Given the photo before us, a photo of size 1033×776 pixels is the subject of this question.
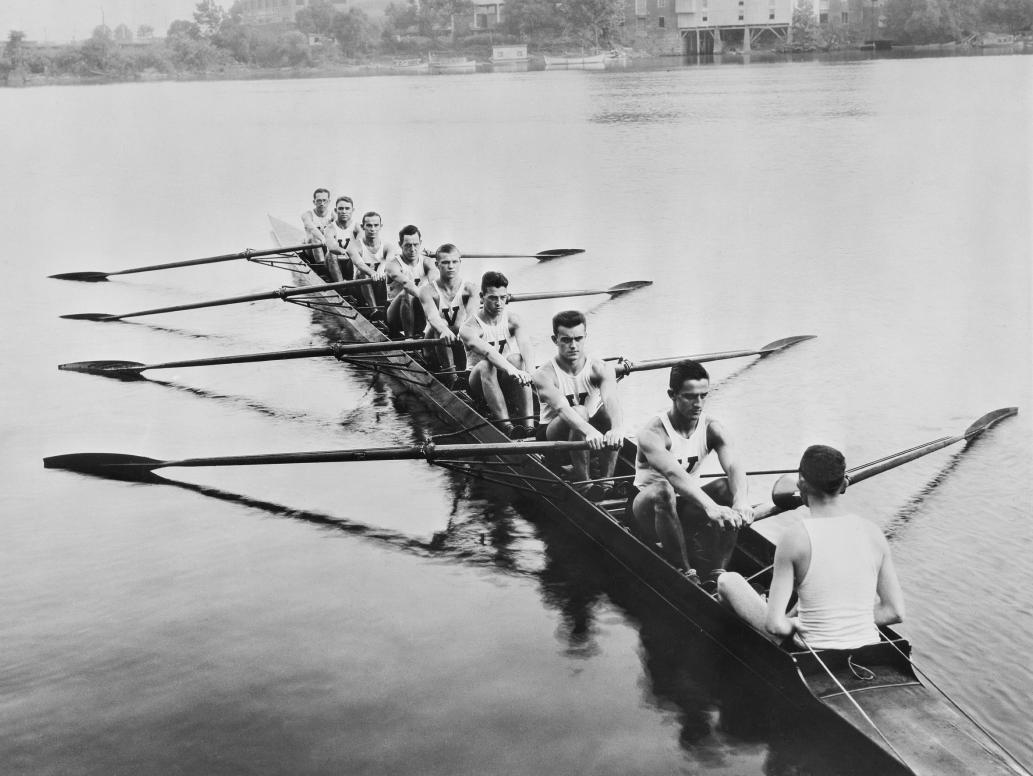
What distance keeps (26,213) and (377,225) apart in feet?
69.4

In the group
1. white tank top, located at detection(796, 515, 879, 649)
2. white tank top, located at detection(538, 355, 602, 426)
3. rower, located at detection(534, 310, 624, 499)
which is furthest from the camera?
white tank top, located at detection(538, 355, 602, 426)

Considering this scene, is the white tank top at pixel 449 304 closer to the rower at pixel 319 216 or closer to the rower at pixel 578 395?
the rower at pixel 578 395

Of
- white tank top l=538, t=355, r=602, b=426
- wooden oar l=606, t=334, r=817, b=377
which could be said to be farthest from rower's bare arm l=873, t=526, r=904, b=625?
white tank top l=538, t=355, r=602, b=426

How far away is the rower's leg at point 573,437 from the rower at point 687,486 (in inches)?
52.5

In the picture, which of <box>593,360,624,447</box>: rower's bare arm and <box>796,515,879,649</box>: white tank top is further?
<box>593,360,624,447</box>: rower's bare arm

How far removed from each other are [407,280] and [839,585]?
8.88 metres

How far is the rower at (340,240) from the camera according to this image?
17.3 meters

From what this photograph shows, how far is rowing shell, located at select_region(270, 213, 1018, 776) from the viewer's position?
5.05 meters

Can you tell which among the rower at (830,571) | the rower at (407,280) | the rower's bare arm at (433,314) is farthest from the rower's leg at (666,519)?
the rower at (407,280)

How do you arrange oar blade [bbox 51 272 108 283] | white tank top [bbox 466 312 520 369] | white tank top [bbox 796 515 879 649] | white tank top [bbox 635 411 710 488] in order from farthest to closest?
oar blade [bbox 51 272 108 283] → white tank top [bbox 466 312 520 369] → white tank top [bbox 635 411 710 488] → white tank top [bbox 796 515 879 649]

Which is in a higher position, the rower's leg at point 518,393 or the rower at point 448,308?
the rower at point 448,308

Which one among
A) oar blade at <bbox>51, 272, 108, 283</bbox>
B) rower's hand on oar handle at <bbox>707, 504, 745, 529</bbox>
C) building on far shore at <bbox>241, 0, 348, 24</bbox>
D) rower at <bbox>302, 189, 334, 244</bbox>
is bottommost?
rower's hand on oar handle at <bbox>707, 504, 745, 529</bbox>

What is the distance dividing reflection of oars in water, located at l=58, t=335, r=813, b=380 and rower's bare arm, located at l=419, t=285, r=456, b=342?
131 mm

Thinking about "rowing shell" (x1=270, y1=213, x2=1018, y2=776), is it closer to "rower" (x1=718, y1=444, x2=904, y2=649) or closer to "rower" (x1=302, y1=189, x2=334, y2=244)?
"rower" (x1=718, y1=444, x2=904, y2=649)
